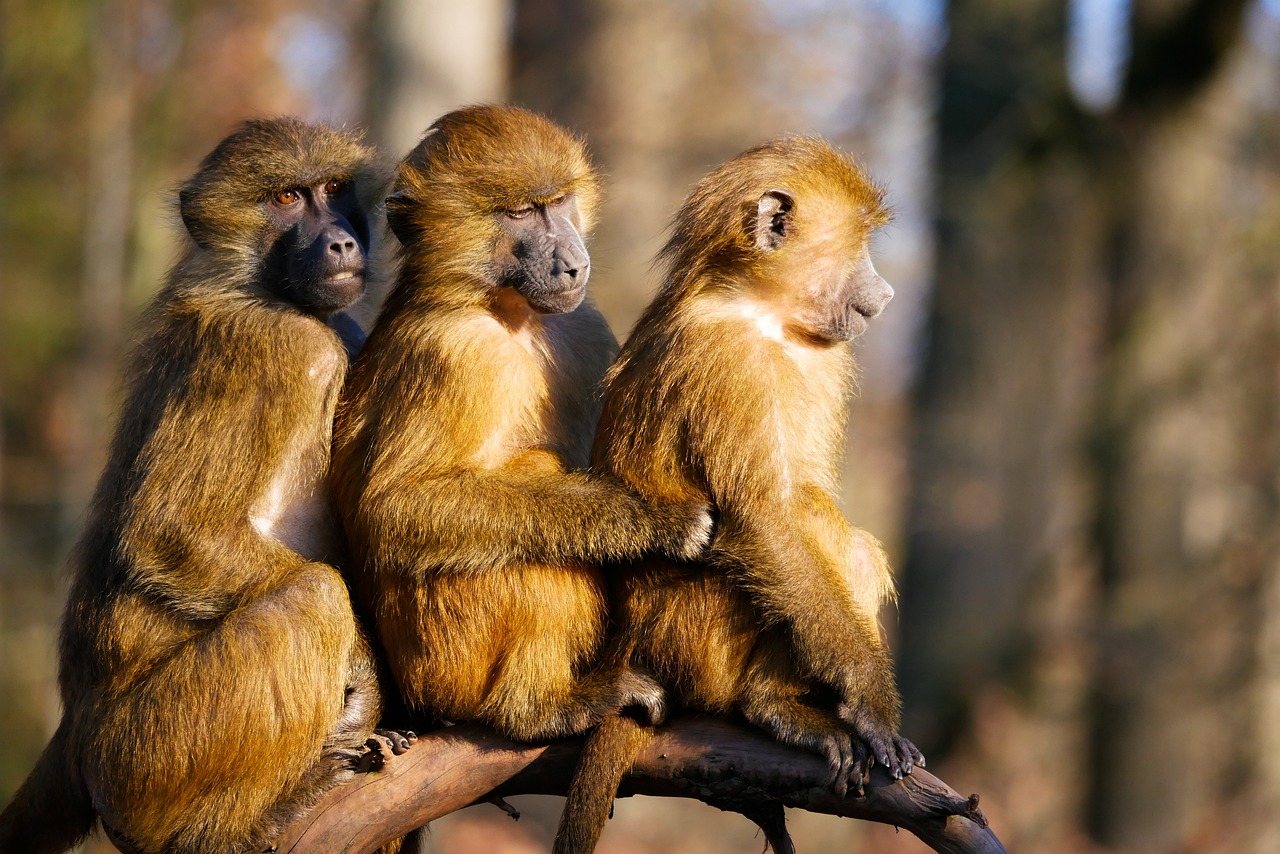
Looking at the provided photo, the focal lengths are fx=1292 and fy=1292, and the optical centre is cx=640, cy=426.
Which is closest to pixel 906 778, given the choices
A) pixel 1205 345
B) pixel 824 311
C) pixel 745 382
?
pixel 745 382

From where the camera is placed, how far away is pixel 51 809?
5113 millimetres

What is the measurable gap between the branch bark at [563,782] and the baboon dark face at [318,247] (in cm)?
180

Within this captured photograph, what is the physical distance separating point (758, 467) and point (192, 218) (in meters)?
2.74

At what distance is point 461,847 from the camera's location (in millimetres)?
17641

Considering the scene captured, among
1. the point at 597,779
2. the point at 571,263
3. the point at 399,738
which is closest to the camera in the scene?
the point at 597,779

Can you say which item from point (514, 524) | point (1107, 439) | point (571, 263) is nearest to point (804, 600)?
point (514, 524)

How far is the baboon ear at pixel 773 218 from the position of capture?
508 centimetres

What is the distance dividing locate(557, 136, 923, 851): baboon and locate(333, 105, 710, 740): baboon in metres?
0.15

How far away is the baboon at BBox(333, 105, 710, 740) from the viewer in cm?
472

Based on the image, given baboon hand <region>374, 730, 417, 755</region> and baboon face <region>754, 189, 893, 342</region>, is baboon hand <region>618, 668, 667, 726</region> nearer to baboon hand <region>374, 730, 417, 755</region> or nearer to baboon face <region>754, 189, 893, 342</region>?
baboon hand <region>374, 730, 417, 755</region>

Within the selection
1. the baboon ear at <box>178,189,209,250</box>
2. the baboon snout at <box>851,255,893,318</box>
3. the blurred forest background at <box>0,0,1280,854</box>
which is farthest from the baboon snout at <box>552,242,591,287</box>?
the blurred forest background at <box>0,0,1280,854</box>

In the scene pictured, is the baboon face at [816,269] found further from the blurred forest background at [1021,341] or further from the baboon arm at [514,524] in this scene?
the blurred forest background at [1021,341]

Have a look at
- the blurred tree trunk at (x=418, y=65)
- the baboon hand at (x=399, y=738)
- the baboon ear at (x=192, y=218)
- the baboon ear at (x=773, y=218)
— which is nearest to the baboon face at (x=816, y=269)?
the baboon ear at (x=773, y=218)

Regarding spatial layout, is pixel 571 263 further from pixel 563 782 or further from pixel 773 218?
pixel 563 782
